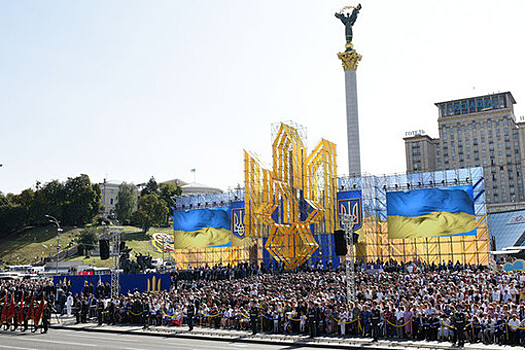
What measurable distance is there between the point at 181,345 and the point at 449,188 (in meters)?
39.0

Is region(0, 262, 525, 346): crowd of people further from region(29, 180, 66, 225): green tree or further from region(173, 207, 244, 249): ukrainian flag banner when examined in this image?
region(29, 180, 66, 225): green tree

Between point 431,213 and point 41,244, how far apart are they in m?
65.9

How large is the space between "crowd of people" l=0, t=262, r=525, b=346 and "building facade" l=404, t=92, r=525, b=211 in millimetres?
106393

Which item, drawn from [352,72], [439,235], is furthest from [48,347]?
[352,72]

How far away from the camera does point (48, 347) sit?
1903cm

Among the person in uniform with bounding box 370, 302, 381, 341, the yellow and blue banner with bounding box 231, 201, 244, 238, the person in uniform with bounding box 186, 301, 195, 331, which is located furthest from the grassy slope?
the person in uniform with bounding box 370, 302, 381, 341

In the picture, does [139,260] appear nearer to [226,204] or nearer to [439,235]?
[226,204]

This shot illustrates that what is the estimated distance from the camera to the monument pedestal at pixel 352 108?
231 ft

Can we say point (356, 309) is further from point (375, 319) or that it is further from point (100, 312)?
point (100, 312)

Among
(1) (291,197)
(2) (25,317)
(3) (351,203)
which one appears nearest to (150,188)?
(3) (351,203)

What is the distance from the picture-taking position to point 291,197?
167 ft

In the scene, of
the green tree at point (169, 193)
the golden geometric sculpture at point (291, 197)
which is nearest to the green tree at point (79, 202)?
the green tree at point (169, 193)

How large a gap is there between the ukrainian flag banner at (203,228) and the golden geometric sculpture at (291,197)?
1190 cm

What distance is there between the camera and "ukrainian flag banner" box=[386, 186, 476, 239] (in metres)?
50.9
